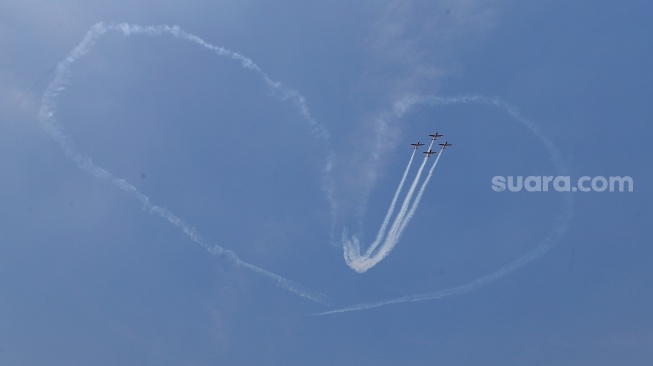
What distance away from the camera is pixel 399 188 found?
48.2 m

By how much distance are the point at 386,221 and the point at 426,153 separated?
7.51 meters

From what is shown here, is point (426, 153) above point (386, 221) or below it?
above

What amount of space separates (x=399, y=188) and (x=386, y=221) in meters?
3.14

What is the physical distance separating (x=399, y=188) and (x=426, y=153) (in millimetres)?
4531

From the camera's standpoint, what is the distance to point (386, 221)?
157 feet

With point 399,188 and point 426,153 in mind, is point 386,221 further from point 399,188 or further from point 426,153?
point 426,153

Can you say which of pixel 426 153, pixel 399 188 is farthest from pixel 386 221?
pixel 426 153

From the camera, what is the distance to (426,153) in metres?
50.0

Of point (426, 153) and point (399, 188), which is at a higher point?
point (426, 153)
